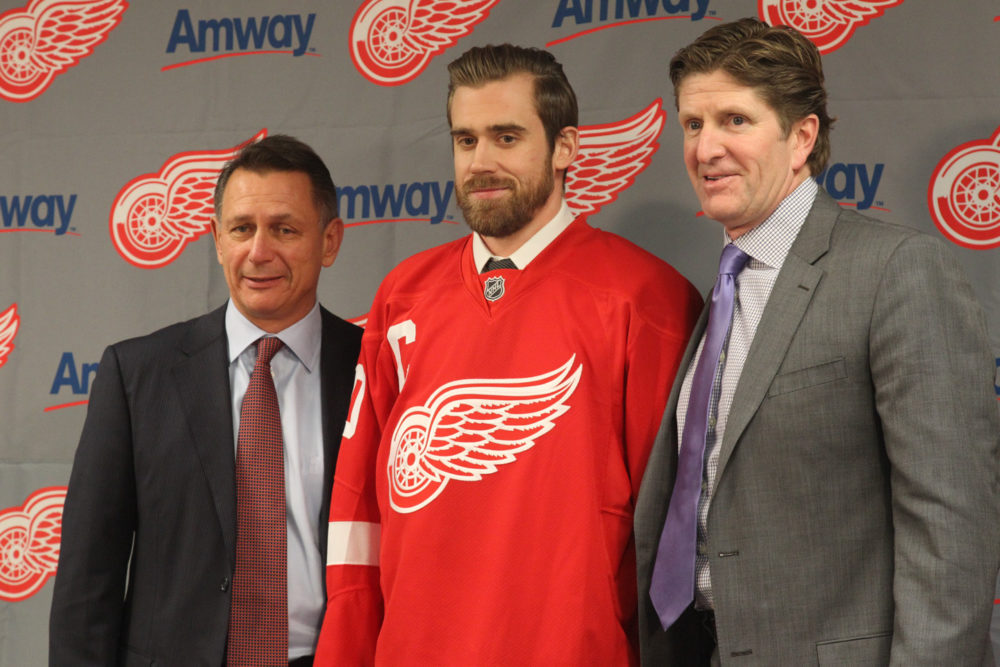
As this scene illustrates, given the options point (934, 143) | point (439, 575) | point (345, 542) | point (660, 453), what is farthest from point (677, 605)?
point (934, 143)

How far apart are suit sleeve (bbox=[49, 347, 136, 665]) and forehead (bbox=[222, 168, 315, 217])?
0.48 m

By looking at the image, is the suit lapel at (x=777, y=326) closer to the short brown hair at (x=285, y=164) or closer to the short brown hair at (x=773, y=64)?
the short brown hair at (x=773, y=64)

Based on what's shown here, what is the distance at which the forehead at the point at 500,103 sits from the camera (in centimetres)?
195

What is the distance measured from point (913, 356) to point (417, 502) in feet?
2.94

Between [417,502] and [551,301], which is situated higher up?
[551,301]

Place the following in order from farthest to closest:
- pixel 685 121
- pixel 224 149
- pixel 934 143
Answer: pixel 224 149
pixel 934 143
pixel 685 121

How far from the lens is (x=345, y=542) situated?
200 centimetres

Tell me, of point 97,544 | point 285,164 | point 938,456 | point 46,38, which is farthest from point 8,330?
point 938,456

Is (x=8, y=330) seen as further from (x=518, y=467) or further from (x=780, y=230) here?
(x=780, y=230)

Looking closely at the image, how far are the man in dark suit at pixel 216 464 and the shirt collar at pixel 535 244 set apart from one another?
478 mm

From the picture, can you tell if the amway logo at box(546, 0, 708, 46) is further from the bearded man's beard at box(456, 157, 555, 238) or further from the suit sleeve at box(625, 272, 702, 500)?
the suit sleeve at box(625, 272, 702, 500)

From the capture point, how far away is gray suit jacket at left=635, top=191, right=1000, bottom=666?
1.46 meters

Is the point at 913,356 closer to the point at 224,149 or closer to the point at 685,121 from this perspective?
the point at 685,121

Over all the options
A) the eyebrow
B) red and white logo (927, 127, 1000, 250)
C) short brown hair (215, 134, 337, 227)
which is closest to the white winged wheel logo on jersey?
the eyebrow
